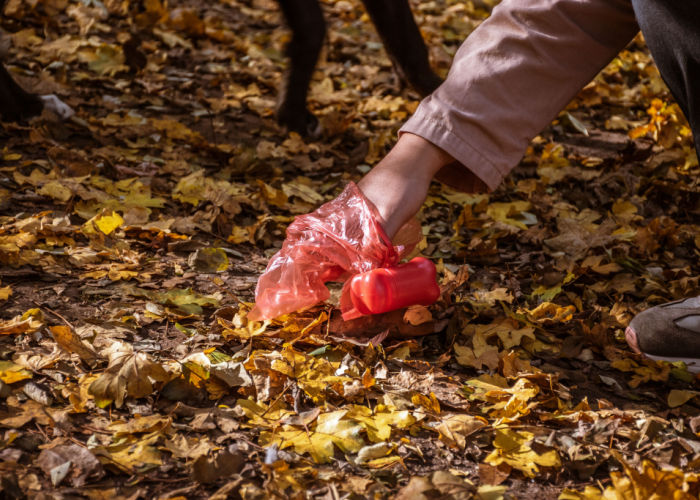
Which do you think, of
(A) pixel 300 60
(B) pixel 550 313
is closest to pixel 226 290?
(B) pixel 550 313

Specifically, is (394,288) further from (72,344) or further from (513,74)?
(72,344)

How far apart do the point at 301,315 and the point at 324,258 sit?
183mm

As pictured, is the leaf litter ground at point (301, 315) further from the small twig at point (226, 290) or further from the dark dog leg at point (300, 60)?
the dark dog leg at point (300, 60)

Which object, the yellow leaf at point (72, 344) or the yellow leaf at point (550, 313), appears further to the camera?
the yellow leaf at point (550, 313)

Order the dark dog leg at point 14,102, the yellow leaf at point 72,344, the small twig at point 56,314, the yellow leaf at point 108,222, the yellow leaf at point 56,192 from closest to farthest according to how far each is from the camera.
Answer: the yellow leaf at point 72,344 < the small twig at point 56,314 < the yellow leaf at point 108,222 < the yellow leaf at point 56,192 < the dark dog leg at point 14,102

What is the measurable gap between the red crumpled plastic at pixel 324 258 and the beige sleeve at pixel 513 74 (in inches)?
11.7

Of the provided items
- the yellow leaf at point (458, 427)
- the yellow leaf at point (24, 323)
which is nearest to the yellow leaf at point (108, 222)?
the yellow leaf at point (24, 323)

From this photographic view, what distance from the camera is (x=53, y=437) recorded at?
1379mm

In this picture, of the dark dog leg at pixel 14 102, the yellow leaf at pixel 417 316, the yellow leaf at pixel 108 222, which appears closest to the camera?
the yellow leaf at pixel 417 316

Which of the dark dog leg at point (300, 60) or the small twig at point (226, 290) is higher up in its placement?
the dark dog leg at point (300, 60)

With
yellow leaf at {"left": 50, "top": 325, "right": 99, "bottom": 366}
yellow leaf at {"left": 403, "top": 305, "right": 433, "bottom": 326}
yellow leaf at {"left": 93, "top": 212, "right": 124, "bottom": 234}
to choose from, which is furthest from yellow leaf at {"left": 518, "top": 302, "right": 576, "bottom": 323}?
yellow leaf at {"left": 93, "top": 212, "right": 124, "bottom": 234}

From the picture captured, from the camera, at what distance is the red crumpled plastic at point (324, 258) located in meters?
1.83

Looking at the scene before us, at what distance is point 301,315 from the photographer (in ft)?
6.33

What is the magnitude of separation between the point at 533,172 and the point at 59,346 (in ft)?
6.91
